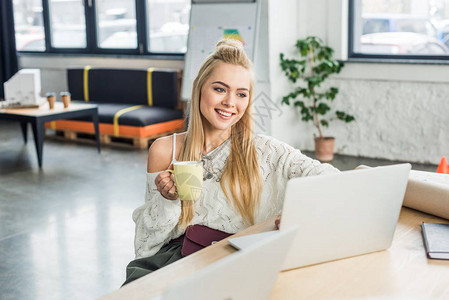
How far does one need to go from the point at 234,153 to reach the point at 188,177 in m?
0.47

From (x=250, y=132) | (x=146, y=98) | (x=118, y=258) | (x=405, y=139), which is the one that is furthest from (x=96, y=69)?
(x=250, y=132)

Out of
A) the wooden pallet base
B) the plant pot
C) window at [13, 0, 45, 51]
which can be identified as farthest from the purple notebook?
window at [13, 0, 45, 51]

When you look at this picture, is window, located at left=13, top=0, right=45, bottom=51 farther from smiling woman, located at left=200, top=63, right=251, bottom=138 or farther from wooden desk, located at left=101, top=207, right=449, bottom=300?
wooden desk, located at left=101, top=207, right=449, bottom=300

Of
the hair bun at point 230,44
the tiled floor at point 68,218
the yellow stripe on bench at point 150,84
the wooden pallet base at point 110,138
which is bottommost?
the tiled floor at point 68,218

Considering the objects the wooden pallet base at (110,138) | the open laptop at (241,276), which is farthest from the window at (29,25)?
the open laptop at (241,276)

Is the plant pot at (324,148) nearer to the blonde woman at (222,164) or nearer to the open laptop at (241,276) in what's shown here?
the blonde woman at (222,164)

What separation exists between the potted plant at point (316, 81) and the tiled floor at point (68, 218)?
0.26 metres

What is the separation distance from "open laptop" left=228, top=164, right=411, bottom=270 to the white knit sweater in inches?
13.4

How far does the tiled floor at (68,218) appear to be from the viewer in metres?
3.32

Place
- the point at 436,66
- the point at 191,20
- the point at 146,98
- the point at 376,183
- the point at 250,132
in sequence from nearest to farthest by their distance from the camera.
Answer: the point at 376,183, the point at 250,132, the point at 436,66, the point at 191,20, the point at 146,98

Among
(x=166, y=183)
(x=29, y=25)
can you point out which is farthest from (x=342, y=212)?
(x=29, y=25)

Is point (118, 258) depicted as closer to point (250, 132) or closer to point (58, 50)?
point (250, 132)

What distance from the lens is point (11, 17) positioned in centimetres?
943

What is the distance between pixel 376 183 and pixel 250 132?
2.23 ft
